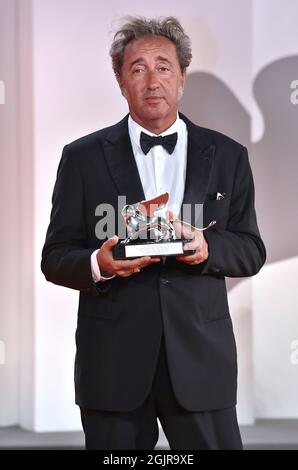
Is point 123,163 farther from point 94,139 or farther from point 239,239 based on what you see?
point 239,239

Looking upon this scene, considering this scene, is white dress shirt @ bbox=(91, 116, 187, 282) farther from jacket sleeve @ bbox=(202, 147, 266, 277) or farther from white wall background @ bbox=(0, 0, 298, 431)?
white wall background @ bbox=(0, 0, 298, 431)

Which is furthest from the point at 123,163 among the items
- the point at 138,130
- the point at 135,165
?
the point at 138,130

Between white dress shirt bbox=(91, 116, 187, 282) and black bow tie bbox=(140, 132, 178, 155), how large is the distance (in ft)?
0.04

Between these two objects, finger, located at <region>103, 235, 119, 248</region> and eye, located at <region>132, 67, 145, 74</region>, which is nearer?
finger, located at <region>103, 235, 119, 248</region>

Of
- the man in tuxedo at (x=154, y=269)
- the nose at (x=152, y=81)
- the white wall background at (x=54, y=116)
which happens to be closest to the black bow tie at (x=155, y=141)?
the man in tuxedo at (x=154, y=269)

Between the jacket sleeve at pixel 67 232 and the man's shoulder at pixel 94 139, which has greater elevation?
the man's shoulder at pixel 94 139

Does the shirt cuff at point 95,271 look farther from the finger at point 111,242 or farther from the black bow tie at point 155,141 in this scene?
the black bow tie at point 155,141

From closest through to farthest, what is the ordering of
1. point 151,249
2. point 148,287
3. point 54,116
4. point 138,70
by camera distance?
point 151,249 < point 148,287 < point 138,70 < point 54,116

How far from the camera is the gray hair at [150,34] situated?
2.11 m

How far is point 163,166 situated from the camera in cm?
215

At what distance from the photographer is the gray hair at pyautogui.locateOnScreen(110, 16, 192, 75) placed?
2109mm

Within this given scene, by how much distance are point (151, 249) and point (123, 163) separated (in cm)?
29

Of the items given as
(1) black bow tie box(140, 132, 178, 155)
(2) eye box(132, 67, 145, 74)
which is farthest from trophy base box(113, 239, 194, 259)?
(2) eye box(132, 67, 145, 74)

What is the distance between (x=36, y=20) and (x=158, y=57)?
155 centimetres
